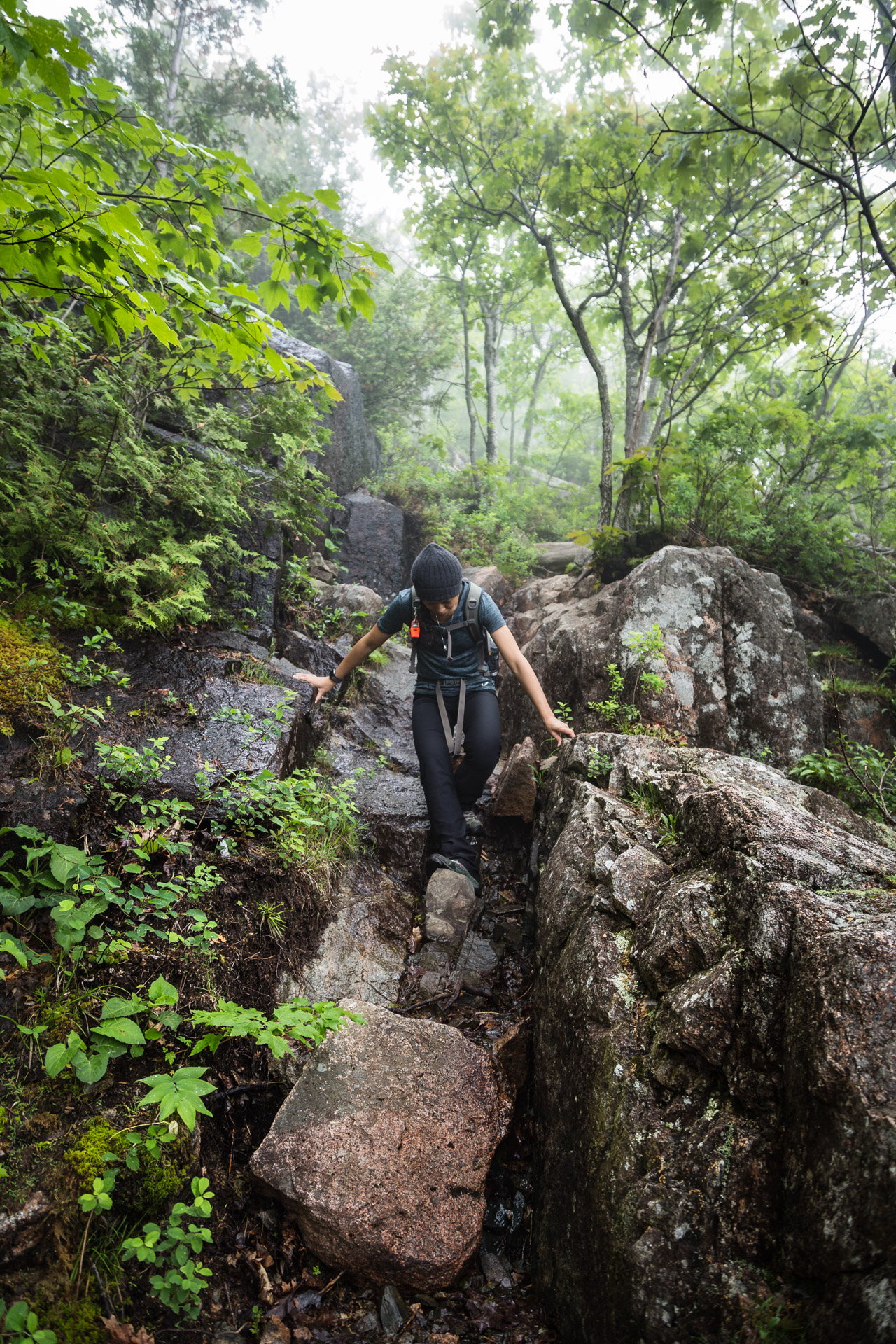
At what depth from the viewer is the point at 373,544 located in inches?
475

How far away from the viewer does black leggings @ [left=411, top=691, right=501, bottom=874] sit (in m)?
5.05

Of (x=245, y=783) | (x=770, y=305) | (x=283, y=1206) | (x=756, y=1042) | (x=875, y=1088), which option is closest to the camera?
(x=875, y=1088)

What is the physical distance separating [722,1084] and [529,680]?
10.8ft

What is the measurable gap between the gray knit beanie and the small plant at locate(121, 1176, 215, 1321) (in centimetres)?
398

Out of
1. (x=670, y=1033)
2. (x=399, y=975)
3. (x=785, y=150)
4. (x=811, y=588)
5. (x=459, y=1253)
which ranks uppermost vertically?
(x=785, y=150)

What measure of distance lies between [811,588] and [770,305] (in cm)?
422

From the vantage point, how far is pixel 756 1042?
196 cm

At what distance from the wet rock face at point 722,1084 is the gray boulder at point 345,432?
10814mm

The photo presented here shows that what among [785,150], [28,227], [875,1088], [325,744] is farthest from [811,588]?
[28,227]

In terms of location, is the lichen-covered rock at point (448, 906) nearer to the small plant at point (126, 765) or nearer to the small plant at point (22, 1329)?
the small plant at point (126, 765)

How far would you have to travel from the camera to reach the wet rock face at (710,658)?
5.36 metres

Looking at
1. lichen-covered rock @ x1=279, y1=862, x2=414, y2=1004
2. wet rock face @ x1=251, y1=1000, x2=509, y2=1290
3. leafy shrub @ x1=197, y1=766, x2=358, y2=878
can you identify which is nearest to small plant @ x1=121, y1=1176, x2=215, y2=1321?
wet rock face @ x1=251, y1=1000, x2=509, y2=1290

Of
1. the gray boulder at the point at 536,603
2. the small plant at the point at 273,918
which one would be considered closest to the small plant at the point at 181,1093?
the small plant at the point at 273,918

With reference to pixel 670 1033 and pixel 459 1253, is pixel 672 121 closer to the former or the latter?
pixel 670 1033
